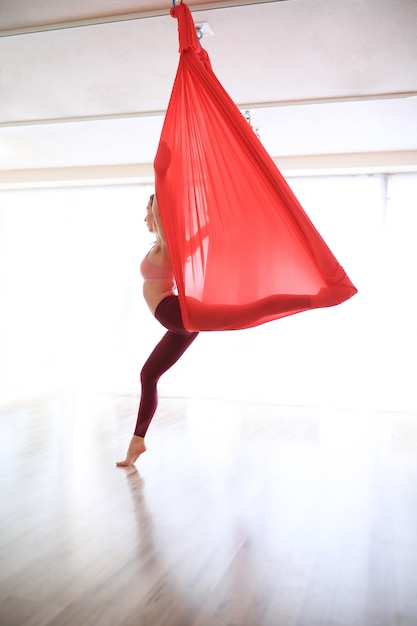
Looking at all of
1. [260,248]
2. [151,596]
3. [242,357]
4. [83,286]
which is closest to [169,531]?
[151,596]

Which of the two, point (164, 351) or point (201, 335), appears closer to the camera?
point (164, 351)

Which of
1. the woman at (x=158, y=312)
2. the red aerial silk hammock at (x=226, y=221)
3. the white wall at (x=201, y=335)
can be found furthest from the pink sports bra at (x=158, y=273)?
the white wall at (x=201, y=335)

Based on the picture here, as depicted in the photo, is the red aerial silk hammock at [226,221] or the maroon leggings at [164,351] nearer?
the red aerial silk hammock at [226,221]

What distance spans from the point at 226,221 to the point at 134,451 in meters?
1.19

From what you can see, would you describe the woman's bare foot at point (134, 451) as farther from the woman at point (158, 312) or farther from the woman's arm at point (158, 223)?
the woman's arm at point (158, 223)

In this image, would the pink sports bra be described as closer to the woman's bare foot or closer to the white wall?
the woman's bare foot

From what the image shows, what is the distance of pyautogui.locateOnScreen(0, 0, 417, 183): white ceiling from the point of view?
2924mm

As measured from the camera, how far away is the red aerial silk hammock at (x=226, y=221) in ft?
7.48

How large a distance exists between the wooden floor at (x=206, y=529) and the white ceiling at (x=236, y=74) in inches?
77.9

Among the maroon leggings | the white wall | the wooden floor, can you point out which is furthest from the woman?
the white wall

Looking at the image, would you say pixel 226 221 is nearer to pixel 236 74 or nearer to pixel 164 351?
pixel 164 351

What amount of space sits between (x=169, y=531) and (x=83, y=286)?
4220mm


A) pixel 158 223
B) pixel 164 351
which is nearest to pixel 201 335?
pixel 164 351

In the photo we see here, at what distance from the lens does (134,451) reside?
9.80ft
